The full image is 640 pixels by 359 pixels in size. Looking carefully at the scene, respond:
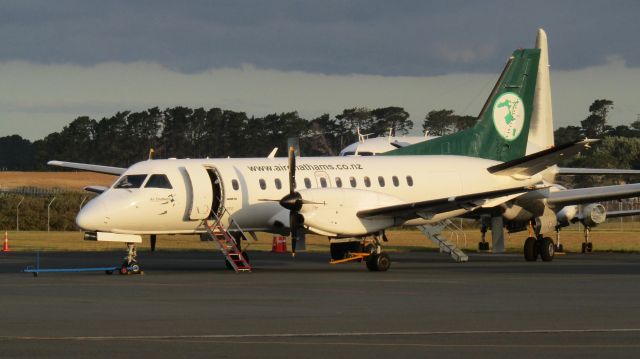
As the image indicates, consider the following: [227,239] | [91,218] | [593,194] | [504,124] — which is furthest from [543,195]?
[91,218]

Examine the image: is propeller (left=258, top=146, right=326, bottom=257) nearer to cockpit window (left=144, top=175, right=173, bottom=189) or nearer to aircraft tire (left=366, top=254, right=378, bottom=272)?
aircraft tire (left=366, top=254, right=378, bottom=272)

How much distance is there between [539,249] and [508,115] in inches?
178

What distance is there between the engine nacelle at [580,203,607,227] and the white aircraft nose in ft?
75.7

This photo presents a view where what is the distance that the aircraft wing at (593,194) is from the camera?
3591 cm

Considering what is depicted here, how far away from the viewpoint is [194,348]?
13414mm

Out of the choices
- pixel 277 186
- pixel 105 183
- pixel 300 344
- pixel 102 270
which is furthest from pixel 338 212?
pixel 105 183

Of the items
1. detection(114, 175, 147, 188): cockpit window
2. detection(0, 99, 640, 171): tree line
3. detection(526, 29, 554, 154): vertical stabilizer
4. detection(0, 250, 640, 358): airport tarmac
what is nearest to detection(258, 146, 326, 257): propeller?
detection(0, 250, 640, 358): airport tarmac

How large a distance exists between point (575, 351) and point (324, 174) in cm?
1983

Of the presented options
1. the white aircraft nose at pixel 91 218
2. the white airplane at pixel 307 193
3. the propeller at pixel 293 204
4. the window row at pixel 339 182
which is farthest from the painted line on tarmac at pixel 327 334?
the window row at pixel 339 182

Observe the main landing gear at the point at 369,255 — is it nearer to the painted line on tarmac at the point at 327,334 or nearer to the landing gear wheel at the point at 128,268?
the landing gear wheel at the point at 128,268

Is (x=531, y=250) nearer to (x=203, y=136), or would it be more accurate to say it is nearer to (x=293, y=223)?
(x=293, y=223)

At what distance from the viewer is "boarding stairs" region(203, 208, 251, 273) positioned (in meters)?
30.0

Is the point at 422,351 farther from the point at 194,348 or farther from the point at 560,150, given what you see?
the point at 560,150

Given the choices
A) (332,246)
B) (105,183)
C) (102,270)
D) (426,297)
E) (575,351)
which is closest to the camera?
(575,351)
